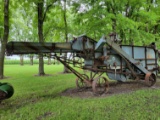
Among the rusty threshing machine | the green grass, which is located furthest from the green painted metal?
the rusty threshing machine

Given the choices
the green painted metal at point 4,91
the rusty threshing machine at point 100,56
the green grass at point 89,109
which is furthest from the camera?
the rusty threshing machine at point 100,56

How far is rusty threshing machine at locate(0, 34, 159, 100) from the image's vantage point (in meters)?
6.48

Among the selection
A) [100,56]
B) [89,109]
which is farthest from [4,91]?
[100,56]

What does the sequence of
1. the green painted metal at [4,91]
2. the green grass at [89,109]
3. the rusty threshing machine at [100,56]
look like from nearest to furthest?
the green grass at [89,109]
the green painted metal at [4,91]
the rusty threshing machine at [100,56]

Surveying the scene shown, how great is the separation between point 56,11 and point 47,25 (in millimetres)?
1839

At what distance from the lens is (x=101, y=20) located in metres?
12.5

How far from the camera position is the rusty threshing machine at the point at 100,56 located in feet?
21.3

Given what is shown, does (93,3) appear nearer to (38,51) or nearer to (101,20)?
(101,20)

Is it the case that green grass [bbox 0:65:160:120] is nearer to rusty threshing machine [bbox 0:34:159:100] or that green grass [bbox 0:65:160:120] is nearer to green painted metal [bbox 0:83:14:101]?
green painted metal [bbox 0:83:14:101]

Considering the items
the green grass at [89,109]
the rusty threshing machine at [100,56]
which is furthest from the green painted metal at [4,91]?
the rusty threshing machine at [100,56]

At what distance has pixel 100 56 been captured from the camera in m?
7.51

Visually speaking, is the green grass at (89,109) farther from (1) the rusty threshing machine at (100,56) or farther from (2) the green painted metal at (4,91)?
(1) the rusty threshing machine at (100,56)

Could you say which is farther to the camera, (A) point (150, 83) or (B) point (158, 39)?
(B) point (158, 39)

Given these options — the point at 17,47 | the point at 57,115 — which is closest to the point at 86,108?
the point at 57,115
